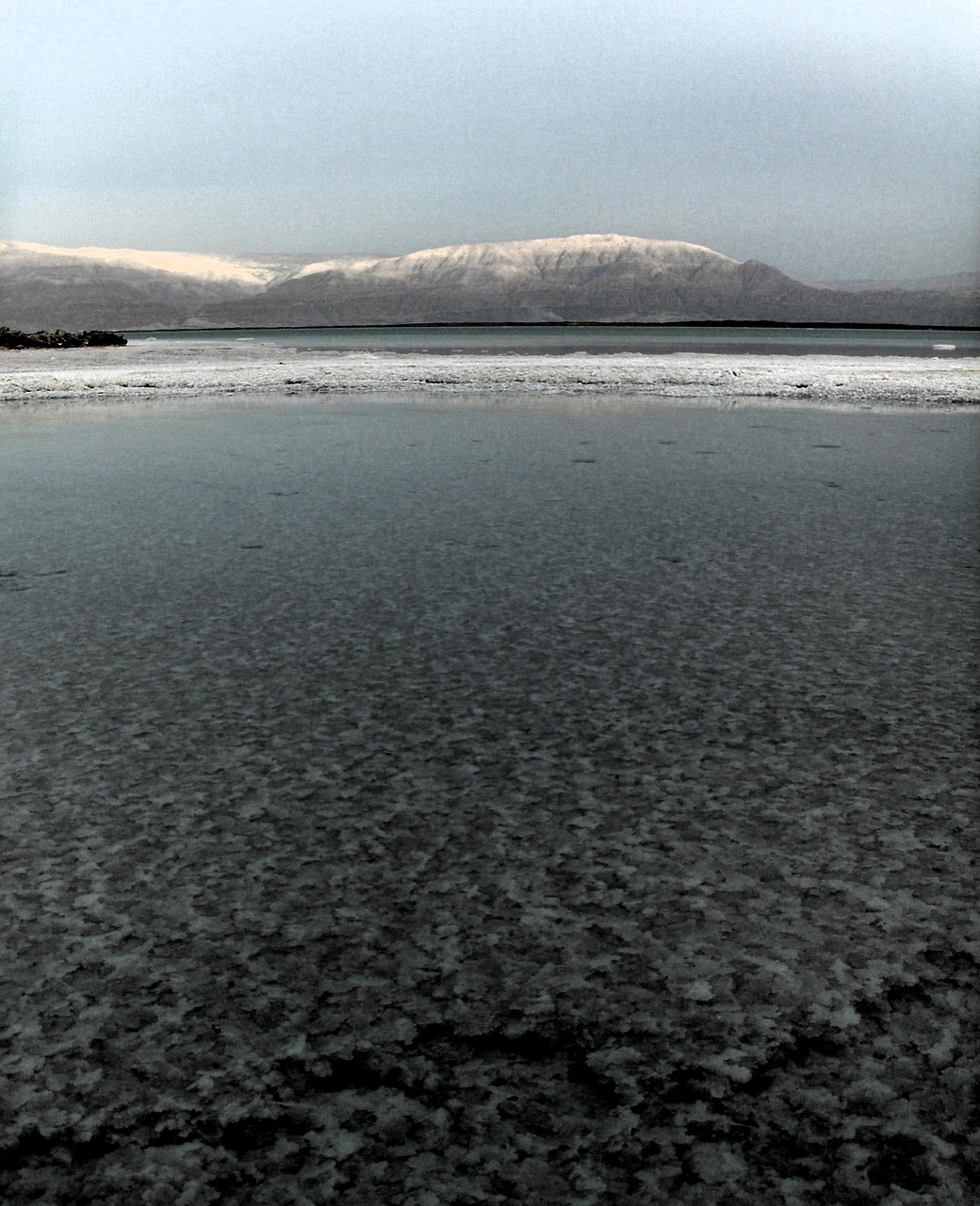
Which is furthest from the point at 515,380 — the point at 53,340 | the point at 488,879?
the point at 53,340

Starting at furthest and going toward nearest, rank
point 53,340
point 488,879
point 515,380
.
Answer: point 53,340 < point 515,380 < point 488,879

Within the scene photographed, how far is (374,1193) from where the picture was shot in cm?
142

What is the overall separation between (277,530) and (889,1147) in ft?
16.6

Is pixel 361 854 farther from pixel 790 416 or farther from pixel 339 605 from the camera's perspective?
pixel 790 416

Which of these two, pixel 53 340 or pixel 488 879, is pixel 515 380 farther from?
pixel 53 340

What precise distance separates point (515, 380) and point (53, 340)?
89.0 ft

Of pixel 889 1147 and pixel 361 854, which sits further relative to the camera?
pixel 361 854

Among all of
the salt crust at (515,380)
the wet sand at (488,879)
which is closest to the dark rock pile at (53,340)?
the salt crust at (515,380)

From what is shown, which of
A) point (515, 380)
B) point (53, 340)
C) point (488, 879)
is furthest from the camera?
point (53, 340)

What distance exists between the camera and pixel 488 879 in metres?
2.23

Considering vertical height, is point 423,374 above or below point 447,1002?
above

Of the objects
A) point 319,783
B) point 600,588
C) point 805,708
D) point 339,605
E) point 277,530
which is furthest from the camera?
Result: point 277,530

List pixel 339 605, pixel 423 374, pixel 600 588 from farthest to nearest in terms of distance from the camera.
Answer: pixel 423 374 < pixel 600 588 < pixel 339 605

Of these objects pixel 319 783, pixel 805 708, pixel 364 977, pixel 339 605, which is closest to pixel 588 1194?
pixel 364 977
